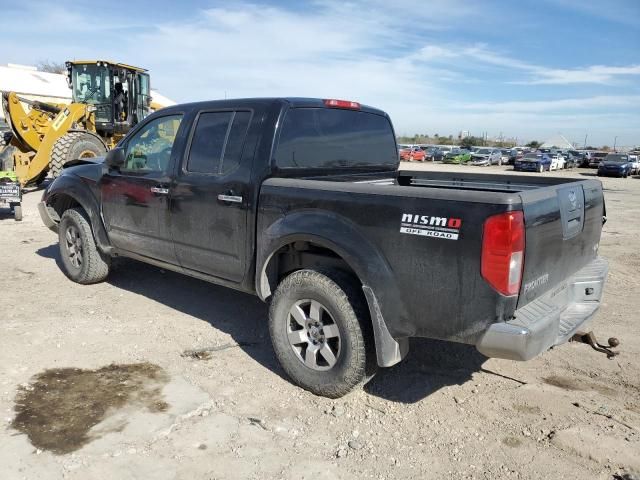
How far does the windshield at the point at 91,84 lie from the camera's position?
14086 millimetres

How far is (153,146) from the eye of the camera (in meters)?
4.83

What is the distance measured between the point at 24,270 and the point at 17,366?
9.81 ft

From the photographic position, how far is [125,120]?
14539 millimetres

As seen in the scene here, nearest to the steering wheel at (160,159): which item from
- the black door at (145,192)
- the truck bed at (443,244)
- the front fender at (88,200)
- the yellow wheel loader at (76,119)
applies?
the black door at (145,192)

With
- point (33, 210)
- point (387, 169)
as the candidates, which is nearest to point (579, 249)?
point (387, 169)

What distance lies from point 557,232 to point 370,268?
3.58 feet

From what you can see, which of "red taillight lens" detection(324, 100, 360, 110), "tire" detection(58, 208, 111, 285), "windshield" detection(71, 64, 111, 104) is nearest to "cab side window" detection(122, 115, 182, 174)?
"tire" detection(58, 208, 111, 285)

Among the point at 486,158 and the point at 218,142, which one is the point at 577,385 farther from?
the point at 486,158

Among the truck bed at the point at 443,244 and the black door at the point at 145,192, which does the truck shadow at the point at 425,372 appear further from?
the black door at the point at 145,192

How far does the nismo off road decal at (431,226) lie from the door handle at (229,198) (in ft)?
4.70

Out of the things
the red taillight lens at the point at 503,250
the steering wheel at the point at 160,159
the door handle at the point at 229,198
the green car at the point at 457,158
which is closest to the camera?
the red taillight lens at the point at 503,250

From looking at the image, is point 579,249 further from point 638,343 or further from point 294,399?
point 294,399

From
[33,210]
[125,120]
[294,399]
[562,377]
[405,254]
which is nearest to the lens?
[405,254]

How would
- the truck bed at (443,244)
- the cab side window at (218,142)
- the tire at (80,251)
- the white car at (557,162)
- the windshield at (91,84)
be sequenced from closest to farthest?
1. the truck bed at (443,244)
2. the cab side window at (218,142)
3. the tire at (80,251)
4. the windshield at (91,84)
5. the white car at (557,162)
